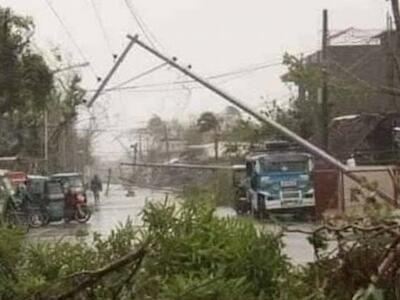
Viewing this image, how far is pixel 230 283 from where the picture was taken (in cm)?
484

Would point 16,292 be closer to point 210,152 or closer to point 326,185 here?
point 326,185

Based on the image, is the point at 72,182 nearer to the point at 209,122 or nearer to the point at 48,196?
the point at 48,196

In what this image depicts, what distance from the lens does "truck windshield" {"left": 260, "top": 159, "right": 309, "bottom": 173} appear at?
30672 mm

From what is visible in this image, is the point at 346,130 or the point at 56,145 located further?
the point at 56,145

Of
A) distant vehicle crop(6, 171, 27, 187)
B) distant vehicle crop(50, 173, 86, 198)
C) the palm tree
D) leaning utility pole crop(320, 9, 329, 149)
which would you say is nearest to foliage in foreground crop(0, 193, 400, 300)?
leaning utility pole crop(320, 9, 329, 149)

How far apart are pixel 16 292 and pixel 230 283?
1098 millimetres

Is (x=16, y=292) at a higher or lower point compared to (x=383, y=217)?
lower

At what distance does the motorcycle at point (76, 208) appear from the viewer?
31547 mm

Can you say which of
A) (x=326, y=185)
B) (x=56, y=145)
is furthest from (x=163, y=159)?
(x=326, y=185)

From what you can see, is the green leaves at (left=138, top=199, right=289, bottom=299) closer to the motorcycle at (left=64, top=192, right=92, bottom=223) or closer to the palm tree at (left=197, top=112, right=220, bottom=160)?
the motorcycle at (left=64, top=192, right=92, bottom=223)

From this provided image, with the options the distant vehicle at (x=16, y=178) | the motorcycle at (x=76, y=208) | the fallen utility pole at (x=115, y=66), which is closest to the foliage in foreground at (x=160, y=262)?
the fallen utility pole at (x=115, y=66)

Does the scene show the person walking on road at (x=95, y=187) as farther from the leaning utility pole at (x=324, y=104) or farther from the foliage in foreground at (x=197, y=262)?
the foliage in foreground at (x=197, y=262)

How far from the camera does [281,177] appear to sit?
30781 mm

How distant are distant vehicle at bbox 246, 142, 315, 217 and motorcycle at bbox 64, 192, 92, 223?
209 inches
